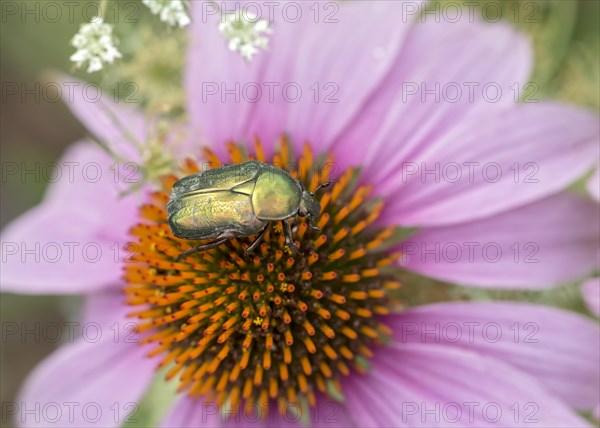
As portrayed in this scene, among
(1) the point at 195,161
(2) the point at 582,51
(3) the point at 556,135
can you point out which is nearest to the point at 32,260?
(1) the point at 195,161

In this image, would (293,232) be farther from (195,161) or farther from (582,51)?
(582,51)

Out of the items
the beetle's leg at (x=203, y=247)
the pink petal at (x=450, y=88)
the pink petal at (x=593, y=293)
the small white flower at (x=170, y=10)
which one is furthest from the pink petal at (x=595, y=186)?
the small white flower at (x=170, y=10)

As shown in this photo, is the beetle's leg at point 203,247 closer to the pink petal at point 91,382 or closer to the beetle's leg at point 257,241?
the beetle's leg at point 257,241

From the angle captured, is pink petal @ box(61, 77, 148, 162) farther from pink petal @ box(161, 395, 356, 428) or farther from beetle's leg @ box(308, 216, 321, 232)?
pink petal @ box(161, 395, 356, 428)

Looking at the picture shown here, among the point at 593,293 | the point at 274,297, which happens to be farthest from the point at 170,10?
the point at 593,293

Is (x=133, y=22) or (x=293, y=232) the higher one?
(x=133, y=22)
